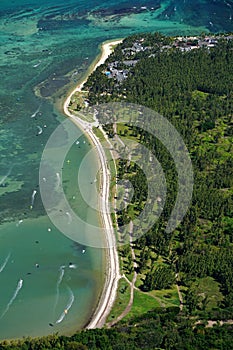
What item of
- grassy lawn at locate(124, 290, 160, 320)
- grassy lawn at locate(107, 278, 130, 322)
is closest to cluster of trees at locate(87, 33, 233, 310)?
grassy lawn at locate(124, 290, 160, 320)

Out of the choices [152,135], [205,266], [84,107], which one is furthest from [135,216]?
[84,107]

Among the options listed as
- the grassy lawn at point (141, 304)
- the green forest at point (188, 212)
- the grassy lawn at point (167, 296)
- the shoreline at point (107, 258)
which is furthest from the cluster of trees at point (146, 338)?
the grassy lawn at point (167, 296)

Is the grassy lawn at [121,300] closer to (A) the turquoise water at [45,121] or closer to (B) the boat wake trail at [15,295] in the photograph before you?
(A) the turquoise water at [45,121]

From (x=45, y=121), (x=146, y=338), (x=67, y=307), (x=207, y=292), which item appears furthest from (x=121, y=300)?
(x=45, y=121)

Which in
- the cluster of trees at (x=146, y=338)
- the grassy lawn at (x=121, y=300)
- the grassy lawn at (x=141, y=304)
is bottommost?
the grassy lawn at (x=141, y=304)

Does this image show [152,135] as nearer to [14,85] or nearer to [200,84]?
[200,84]

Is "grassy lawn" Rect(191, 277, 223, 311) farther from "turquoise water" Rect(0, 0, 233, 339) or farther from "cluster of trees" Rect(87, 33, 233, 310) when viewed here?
"turquoise water" Rect(0, 0, 233, 339)
